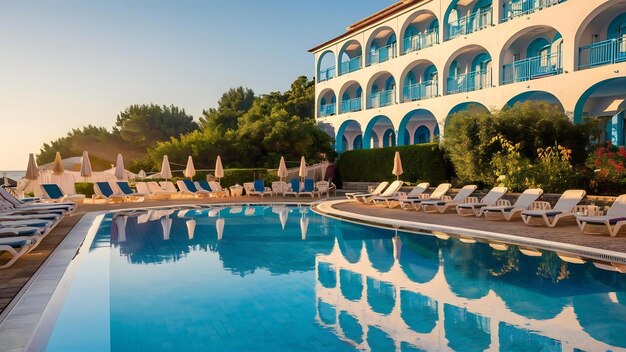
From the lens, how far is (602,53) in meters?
16.2

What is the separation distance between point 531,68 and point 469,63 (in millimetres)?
4116

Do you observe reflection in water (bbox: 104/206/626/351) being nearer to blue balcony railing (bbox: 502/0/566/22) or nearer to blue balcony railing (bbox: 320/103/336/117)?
blue balcony railing (bbox: 502/0/566/22)

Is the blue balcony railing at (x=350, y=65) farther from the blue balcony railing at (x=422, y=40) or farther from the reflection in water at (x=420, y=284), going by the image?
the reflection in water at (x=420, y=284)

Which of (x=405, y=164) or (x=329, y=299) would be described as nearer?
(x=329, y=299)

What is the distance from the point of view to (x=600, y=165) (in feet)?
40.7

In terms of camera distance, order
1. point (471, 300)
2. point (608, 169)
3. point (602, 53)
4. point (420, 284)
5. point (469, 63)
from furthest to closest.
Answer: point (469, 63) → point (602, 53) → point (608, 169) → point (420, 284) → point (471, 300)

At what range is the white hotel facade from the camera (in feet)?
54.2

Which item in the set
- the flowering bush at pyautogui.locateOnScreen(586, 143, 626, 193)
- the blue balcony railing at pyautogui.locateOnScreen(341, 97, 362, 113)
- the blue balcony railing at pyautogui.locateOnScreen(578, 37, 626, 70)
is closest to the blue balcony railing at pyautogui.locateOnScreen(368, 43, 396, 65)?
the blue balcony railing at pyautogui.locateOnScreen(341, 97, 362, 113)

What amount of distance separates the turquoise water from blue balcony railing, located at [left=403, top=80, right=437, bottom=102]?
14624 millimetres

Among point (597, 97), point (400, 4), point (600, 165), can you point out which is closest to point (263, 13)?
point (400, 4)

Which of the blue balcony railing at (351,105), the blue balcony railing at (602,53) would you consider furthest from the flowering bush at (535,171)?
the blue balcony railing at (351,105)

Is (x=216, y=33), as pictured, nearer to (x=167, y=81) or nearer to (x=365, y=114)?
(x=167, y=81)

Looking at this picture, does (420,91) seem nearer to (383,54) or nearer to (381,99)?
(381,99)

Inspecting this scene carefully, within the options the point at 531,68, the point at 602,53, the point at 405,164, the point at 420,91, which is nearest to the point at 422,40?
the point at 420,91
